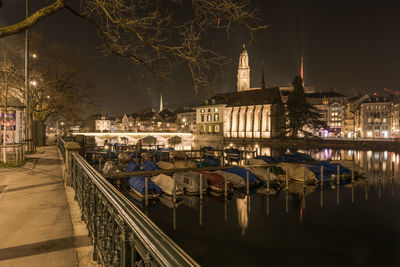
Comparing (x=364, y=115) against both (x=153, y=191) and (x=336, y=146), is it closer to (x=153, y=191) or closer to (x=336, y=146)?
(x=336, y=146)

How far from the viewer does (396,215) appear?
22562mm

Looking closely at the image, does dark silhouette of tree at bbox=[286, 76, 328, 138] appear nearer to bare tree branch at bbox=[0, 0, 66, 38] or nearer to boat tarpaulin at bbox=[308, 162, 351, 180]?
boat tarpaulin at bbox=[308, 162, 351, 180]

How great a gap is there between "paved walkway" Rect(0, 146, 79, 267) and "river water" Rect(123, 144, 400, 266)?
8.91 metres

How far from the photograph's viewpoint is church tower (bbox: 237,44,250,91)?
16012cm

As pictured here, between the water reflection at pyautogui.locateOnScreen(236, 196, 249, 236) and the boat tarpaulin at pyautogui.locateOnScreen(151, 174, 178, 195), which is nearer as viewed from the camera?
the water reflection at pyautogui.locateOnScreen(236, 196, 249, 236)

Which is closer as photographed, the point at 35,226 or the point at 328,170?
the point at 35,226

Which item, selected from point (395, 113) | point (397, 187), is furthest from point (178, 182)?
point (395, 113)

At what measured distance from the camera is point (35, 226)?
20.5 feet

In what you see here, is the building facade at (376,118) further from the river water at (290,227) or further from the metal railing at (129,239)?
the metal railing at (129,239)

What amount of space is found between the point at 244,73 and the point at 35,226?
16119cm

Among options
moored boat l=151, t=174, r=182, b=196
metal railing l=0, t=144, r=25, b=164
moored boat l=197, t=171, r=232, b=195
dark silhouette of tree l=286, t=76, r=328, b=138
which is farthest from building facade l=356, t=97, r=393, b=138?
metal railing l=0, t=144, r=25, b=164

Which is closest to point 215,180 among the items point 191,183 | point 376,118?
point 191,183

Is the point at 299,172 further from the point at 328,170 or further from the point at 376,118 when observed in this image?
the point at 376,118

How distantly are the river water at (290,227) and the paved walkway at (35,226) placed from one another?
29.2 ft
